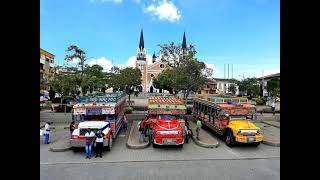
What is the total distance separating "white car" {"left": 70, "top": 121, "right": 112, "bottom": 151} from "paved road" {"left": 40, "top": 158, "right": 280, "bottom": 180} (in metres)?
1.72

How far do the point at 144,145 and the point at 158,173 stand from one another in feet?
14.8

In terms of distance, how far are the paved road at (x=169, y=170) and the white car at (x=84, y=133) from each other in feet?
5.64

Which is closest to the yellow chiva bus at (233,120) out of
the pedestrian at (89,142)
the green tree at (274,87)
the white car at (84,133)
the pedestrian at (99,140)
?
the white car at (84,133)

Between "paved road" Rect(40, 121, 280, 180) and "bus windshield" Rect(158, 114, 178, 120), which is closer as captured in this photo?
"paved road" Rect(40, 121, 280, 180)

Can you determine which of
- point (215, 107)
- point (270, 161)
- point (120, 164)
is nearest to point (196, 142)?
point (215, 107)

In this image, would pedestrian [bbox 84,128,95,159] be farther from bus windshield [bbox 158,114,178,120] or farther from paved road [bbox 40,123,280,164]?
bus windshield [bbox 158,114,178,120]

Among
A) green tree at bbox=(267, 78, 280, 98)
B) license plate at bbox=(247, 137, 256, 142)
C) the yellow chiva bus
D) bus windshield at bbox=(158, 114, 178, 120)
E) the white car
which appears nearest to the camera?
the white car

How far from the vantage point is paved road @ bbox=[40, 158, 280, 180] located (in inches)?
419

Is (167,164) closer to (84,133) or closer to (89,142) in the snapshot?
(89,142)

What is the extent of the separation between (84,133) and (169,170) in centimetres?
511

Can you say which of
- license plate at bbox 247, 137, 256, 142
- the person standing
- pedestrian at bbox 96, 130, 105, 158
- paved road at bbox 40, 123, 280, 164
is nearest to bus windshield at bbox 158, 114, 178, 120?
the person standing

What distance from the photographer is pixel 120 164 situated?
1239cm

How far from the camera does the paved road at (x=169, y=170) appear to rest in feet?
34.9

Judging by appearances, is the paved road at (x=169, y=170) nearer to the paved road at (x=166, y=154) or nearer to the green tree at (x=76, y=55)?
the paved road at (x=166, y=154)
